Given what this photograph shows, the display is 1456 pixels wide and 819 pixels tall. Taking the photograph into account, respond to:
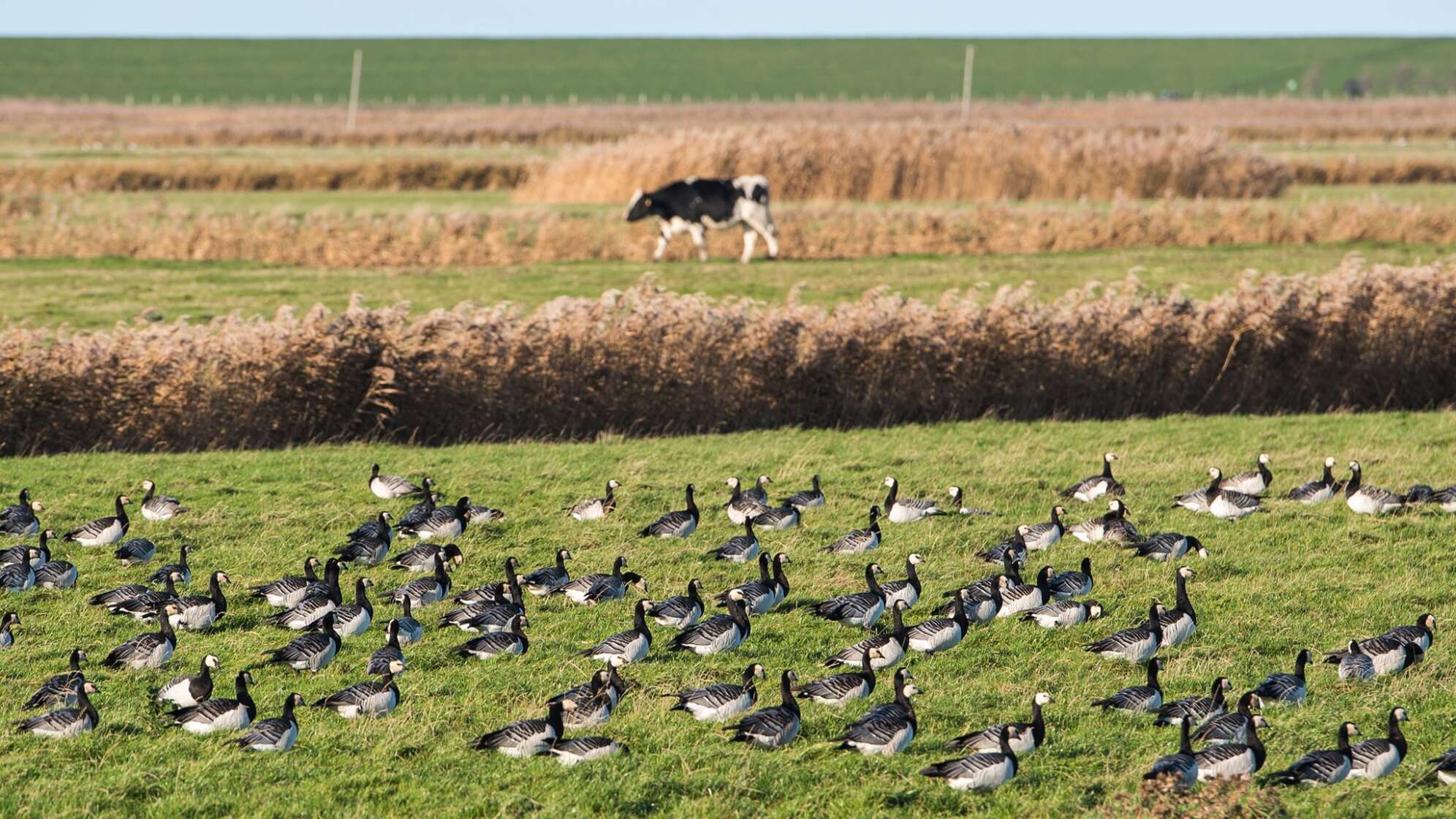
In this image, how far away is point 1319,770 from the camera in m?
11.3

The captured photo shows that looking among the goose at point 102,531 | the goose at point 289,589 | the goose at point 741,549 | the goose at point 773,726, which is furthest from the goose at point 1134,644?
the goose at point 102,531

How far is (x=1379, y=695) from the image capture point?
1339 centimetres

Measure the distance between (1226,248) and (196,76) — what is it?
571 ft

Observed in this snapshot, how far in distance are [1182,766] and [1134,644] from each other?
3103 mm

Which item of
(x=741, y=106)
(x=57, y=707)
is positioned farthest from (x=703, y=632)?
(x=741, y=106)

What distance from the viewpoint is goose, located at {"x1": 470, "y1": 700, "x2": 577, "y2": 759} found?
39.5 feet

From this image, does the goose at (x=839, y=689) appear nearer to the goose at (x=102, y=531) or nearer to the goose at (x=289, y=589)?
the goose at (x=289, y=589)

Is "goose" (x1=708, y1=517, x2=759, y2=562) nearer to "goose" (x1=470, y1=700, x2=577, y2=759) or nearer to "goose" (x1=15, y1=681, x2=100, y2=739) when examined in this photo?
"goose" (x1=470, y1=700, x2=577, y2=759)

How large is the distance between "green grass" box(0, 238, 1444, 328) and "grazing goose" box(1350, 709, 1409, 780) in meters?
24.0

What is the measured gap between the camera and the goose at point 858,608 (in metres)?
15.3

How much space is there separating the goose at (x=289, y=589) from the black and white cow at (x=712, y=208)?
3063 centimetres

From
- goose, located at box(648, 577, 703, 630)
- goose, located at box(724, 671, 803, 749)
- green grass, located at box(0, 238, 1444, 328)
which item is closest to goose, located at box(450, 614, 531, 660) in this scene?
goose, located at box(648, 577, 703, 630)

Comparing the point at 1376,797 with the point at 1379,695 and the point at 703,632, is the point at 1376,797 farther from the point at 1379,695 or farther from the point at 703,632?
the point at 703,632

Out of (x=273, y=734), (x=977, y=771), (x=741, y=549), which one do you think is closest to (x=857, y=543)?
(x=741, y=549)
